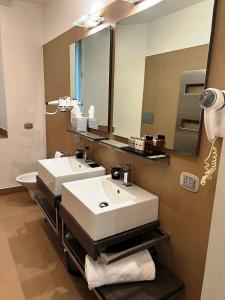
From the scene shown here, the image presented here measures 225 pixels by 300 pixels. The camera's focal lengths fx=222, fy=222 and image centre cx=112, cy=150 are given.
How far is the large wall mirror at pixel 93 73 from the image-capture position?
193cm

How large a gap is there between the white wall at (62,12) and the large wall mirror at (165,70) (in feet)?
1.63

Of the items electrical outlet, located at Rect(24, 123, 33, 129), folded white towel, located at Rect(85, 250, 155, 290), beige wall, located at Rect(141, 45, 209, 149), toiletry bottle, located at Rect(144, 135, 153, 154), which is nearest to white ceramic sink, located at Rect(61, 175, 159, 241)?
folded white towel, located at Rect(85, 250, 155, 290)

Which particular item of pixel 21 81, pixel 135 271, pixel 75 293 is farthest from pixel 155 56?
pixel 21 81

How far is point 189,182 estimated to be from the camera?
128 centimetres

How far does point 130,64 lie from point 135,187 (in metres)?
0.94

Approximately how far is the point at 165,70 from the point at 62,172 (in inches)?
48.5

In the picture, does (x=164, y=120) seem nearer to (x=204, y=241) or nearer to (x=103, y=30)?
(x=204, y=241)

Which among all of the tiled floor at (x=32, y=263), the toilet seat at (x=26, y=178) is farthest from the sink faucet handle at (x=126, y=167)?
the toilet seat at (x=26, y=178)

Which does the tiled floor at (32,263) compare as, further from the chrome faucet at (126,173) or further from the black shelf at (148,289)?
the chrome faucet at (126,173)

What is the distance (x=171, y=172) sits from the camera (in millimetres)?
1398

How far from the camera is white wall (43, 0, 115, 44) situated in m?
2.06

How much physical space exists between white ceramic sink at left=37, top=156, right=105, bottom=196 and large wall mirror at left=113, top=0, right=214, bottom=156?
18.6 inches

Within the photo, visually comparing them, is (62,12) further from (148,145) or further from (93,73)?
(148,145)

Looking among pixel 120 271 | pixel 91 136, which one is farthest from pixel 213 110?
pixel 91 136
